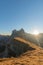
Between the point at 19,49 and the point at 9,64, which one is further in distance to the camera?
the point at 19,49

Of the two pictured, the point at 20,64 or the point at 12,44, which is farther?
the point at 12,44

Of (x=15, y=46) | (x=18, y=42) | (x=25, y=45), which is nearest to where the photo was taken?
(x=25, y=45)

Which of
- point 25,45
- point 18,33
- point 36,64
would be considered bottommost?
Result: point 36,64

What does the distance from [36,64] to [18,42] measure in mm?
44094

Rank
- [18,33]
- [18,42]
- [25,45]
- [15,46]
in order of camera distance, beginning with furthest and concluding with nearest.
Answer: [18,33]
[15,46]
[18,42]
[25,45]

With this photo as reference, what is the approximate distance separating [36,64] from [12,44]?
169ft

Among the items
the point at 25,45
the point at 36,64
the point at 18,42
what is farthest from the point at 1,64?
the point at 18,42

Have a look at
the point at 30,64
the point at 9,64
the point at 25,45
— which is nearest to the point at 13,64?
the point at 9,64

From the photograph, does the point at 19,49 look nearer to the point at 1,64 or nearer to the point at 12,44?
the point at 12,44

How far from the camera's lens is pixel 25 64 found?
16.2 metres

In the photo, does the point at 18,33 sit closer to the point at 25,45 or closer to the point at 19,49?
the point at 19,49

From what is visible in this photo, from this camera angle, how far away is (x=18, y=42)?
6034 cm

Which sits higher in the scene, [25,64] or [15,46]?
[15,46]

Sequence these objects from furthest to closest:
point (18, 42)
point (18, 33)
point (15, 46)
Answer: point (18, 33), point (15, 46), point (18, 42)
